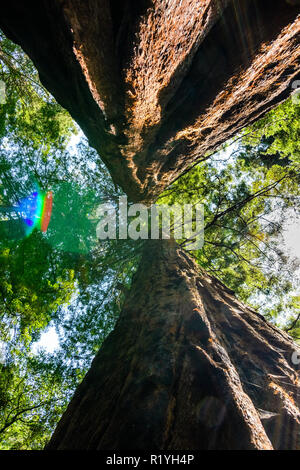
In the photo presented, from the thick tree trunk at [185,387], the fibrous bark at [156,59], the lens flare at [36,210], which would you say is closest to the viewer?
the thick tree trunk at [185,387]

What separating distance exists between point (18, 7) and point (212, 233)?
7.89 metres

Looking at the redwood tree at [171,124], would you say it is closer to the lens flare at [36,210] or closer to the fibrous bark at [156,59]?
the fibrous bark at [156,59]

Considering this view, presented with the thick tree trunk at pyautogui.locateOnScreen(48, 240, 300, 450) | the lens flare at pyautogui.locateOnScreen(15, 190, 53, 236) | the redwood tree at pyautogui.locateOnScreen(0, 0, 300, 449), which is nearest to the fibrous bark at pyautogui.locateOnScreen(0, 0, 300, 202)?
the redwood tree at pyautogui.locateOnScreen(0, 0, 300, 449)

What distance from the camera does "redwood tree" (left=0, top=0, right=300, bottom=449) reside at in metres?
1.51

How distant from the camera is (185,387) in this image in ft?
5.62

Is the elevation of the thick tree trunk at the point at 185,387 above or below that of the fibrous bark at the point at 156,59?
below

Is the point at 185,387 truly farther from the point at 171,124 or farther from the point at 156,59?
the point at 171,124

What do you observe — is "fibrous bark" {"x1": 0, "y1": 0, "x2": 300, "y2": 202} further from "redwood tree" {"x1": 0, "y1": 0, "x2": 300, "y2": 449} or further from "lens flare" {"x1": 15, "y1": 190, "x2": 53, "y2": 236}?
"lens flare" {"x1": 15, "y1": 190, "x2": 53, "y2": 236}

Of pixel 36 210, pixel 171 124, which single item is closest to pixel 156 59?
pixel 171 124

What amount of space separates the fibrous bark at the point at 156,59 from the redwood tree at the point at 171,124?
1cm

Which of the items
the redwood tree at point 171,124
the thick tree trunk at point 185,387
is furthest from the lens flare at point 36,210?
the thick tree trunk at point 185,387

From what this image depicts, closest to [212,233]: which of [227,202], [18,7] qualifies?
[227,202]

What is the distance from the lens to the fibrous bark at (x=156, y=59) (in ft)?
5.31

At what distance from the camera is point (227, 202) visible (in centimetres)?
808
